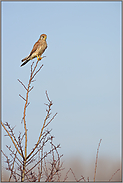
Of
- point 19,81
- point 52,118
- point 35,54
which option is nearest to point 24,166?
point 52,118

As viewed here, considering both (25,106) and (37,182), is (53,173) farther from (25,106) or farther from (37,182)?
(25,106)

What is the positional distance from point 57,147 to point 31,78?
2.65 feet

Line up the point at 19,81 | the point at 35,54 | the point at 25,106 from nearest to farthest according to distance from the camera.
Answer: the point at 25,106, the point at 19,81, the point at 35,54

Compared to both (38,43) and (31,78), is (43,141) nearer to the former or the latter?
(31,78)

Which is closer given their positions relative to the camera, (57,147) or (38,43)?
(57,147)

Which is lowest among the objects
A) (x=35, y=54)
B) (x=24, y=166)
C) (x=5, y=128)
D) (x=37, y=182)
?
(x=37, y=182)

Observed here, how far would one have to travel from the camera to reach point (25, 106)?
230cm

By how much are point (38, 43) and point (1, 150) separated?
14.5 feet

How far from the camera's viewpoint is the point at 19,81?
245 centimetres

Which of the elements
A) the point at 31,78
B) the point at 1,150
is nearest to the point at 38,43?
the point at 31,78

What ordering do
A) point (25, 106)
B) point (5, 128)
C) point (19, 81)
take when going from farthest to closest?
point (19, 81) < point (25, 106) < point (5, 128)

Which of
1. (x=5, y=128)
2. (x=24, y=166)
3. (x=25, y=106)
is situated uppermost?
(x=25, y=106)

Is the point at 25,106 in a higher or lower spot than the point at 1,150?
higher

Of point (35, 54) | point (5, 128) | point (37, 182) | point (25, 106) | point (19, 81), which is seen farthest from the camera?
point (35, 54)
